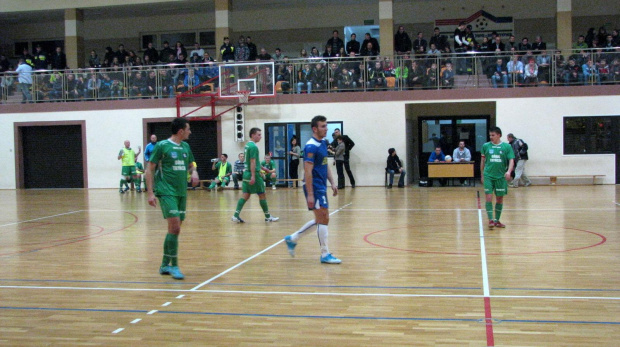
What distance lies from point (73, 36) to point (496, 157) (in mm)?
23980

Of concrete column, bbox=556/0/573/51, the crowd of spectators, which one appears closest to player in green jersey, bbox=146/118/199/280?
the crowd of spectators

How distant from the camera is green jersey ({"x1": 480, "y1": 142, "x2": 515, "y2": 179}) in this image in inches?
459

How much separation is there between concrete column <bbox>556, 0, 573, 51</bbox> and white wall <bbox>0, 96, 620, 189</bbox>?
153 inches

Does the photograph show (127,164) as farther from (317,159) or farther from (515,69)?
(317,159)

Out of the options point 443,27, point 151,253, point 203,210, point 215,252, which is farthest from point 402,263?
point 443,27

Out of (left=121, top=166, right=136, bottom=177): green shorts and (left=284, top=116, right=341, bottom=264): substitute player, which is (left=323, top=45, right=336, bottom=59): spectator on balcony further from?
(left=284, top=116, right=341, bottom=264): substitute player

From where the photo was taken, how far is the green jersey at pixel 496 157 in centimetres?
1166

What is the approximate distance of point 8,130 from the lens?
27141mm

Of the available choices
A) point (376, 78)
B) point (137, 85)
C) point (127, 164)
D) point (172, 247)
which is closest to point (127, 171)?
point (127, 164)

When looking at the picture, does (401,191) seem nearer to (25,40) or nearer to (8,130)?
(8,130)

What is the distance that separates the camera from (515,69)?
2325cm

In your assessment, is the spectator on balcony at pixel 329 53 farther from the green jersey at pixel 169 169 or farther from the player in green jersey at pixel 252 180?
the green jersey at pixel 169 169

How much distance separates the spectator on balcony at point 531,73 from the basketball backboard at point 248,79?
9.56 meters

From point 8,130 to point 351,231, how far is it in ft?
68.9
